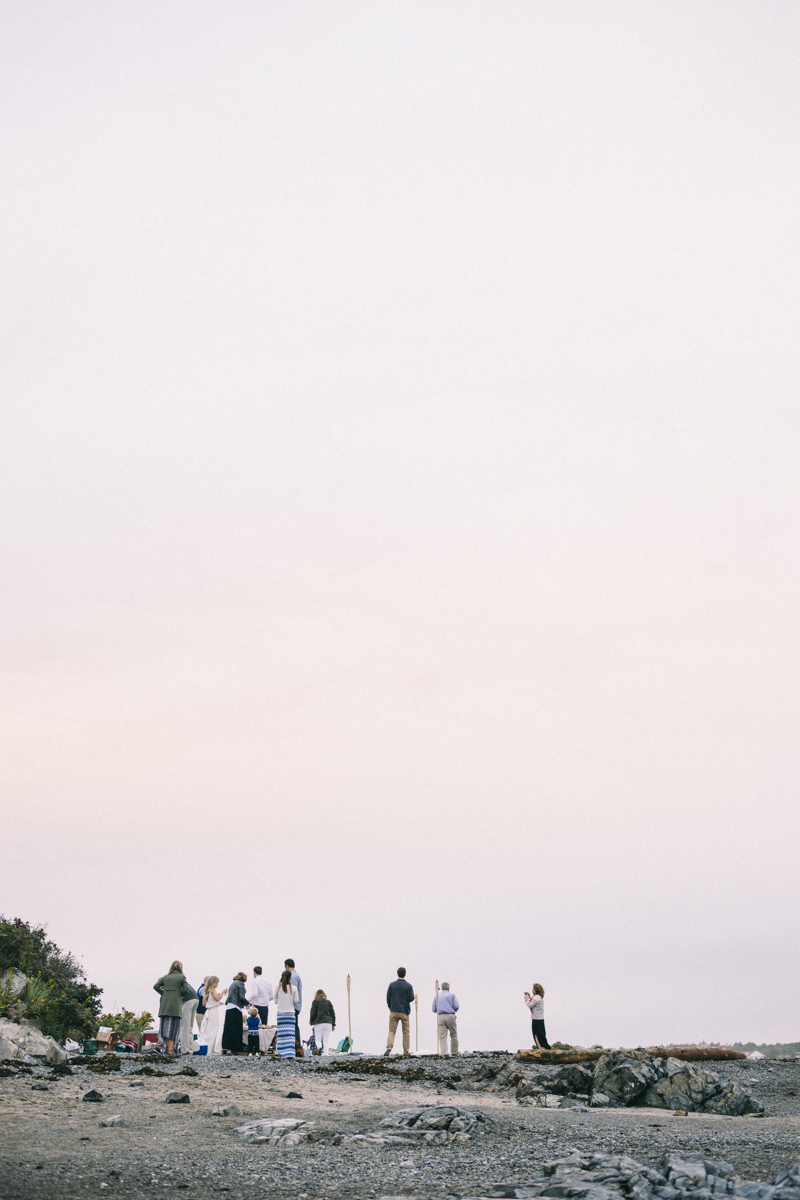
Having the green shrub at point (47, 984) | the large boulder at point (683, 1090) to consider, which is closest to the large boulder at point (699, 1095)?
the large boulder at point (683, 1090)

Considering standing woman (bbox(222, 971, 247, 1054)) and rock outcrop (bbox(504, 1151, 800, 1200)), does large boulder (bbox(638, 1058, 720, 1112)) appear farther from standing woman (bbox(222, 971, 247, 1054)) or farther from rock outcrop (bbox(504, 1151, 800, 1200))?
standing woman (bbox(222, 971, 247, 1054))

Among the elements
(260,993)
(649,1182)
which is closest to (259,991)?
(260,993)

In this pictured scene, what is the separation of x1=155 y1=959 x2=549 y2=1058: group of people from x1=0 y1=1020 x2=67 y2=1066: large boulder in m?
3.22

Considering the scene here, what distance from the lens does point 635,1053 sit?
2177 cm

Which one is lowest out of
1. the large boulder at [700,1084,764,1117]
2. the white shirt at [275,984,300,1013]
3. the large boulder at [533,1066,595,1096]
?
the large boulder at [700,1084,764,1117]

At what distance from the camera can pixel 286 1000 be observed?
981 inches

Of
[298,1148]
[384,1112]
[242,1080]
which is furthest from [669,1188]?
[242,1080]

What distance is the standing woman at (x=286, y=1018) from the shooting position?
24750 millimetres

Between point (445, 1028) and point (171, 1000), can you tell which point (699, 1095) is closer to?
point (445, 1028)

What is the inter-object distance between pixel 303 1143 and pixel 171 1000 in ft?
36.2

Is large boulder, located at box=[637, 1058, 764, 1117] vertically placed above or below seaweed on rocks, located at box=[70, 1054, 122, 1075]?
below

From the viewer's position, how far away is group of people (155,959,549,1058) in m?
24.7

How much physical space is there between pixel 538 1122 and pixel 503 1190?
18.7ft

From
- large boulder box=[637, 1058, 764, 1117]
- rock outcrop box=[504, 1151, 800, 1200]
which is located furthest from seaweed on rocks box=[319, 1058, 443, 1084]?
rock outcrop box=[504, 1151, 800, 1200]
